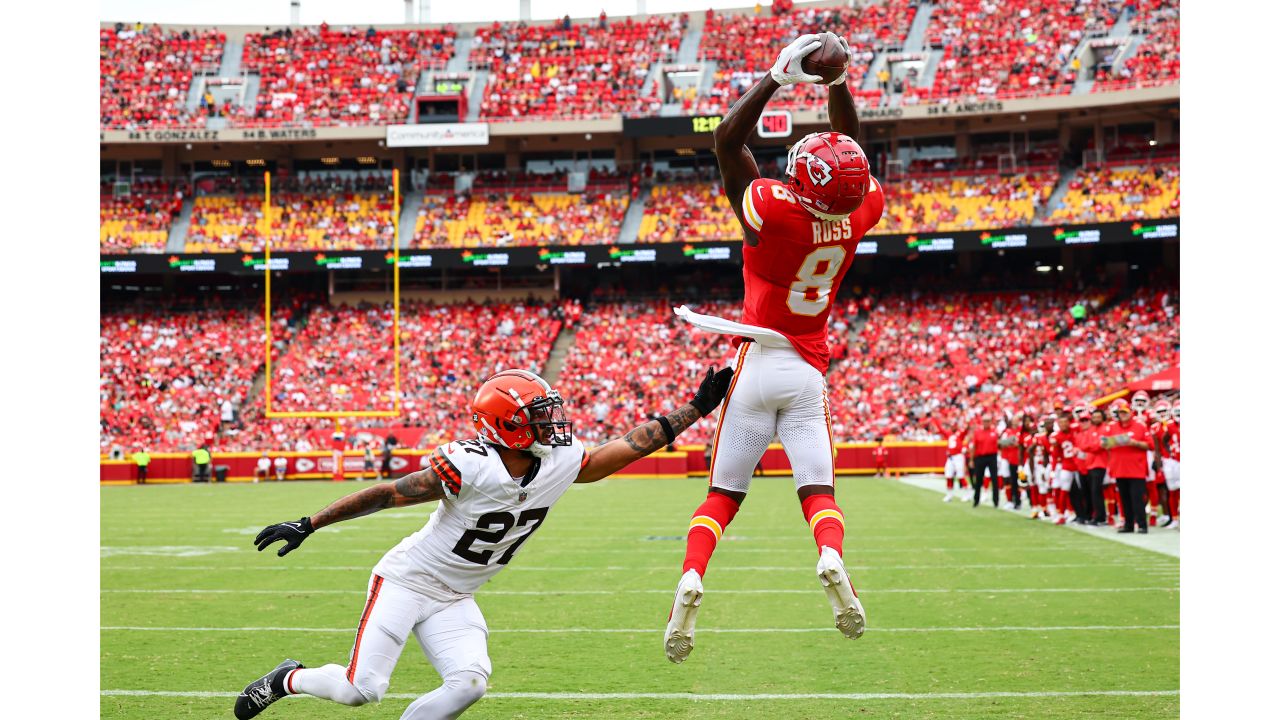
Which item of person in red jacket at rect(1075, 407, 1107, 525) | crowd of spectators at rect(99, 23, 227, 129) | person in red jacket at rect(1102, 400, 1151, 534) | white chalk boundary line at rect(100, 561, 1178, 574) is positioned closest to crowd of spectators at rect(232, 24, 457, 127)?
crowd of spectators at rect(99, 23, 227, 129)

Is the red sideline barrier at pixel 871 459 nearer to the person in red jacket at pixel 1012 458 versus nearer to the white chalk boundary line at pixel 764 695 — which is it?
the person in red jacket at pixel 1012 458

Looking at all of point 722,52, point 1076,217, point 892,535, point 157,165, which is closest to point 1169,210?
point 1076,217

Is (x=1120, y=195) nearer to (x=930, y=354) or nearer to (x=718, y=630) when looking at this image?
(x=930, y=354)

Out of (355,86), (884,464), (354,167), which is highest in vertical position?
(355,86)

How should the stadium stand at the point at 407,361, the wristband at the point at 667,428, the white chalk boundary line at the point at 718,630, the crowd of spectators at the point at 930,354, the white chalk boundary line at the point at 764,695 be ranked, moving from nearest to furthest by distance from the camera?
the wristband at the point at 667,428, the white chalk boundary line at the point at 764,695, the white chalk boundary line at the point at 718,630, the crowd of spectators at the point at 930,354, the stadium stand at the point at 407,361

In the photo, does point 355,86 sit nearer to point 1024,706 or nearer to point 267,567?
point 267,567

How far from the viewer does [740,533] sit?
14797 mm

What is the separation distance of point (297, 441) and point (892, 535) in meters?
20.9

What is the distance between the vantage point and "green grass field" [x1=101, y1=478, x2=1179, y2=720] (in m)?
6.25

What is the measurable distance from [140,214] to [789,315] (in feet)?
122

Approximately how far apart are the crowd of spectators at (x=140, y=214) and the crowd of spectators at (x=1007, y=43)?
2330cm

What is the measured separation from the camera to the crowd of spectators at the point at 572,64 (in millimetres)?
38281

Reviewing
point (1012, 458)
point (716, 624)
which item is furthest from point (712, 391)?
point (1012, 458)

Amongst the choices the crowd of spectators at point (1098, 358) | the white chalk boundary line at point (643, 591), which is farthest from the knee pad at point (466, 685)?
the crowd of spectators at point (1098, 358)
